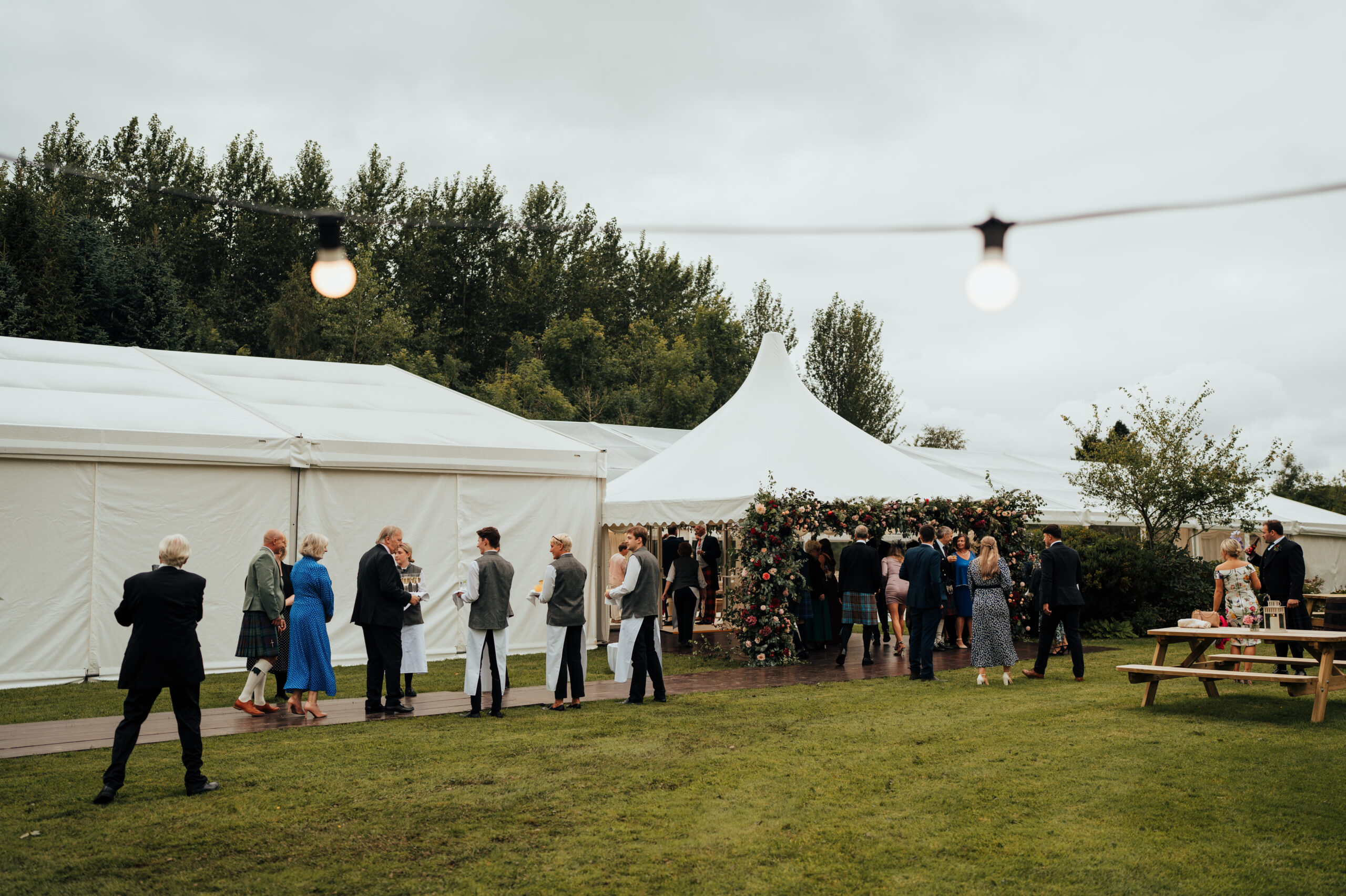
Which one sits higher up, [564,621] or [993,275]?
[993,275]

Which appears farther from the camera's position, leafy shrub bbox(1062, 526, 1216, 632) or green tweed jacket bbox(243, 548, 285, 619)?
leafy shrub bbox(1062, 526, 1216, 632)

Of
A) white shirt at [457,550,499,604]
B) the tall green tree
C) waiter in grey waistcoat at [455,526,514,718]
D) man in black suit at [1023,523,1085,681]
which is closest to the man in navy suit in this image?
man in black suit at [1023,523,1085,681]

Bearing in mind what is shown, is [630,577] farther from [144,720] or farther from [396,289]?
[396,289]

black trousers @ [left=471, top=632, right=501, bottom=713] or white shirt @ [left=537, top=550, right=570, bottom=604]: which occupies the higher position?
white shirt @ [left=537, top=550, right=570, bottom=604]

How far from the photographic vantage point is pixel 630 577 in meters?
8.73

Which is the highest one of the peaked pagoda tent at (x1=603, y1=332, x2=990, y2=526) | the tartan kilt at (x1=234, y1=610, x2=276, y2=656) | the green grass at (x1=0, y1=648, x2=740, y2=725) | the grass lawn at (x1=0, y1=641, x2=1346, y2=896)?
the peaked pagoda tent at (x1=603, y1=332, x2=990, y2=526)

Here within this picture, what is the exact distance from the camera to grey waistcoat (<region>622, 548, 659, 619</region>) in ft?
28.7

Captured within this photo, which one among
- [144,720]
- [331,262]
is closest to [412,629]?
[144,720]

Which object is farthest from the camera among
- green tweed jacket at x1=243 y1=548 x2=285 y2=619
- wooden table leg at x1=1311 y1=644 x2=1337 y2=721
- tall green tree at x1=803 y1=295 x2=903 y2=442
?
tall green tree at x1=803 y1=295 x2=903 y2=442

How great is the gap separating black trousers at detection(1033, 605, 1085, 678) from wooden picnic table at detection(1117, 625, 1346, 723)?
1266 mm

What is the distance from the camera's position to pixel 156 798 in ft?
18.0

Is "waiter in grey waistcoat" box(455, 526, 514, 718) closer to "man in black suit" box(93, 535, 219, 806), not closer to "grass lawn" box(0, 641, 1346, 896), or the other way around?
"grass lawn" box(0, 641, 1346, 896)

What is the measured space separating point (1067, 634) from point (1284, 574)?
7.97ft

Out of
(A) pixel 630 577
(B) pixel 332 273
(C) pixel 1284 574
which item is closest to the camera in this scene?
(B) pixel 332 273
